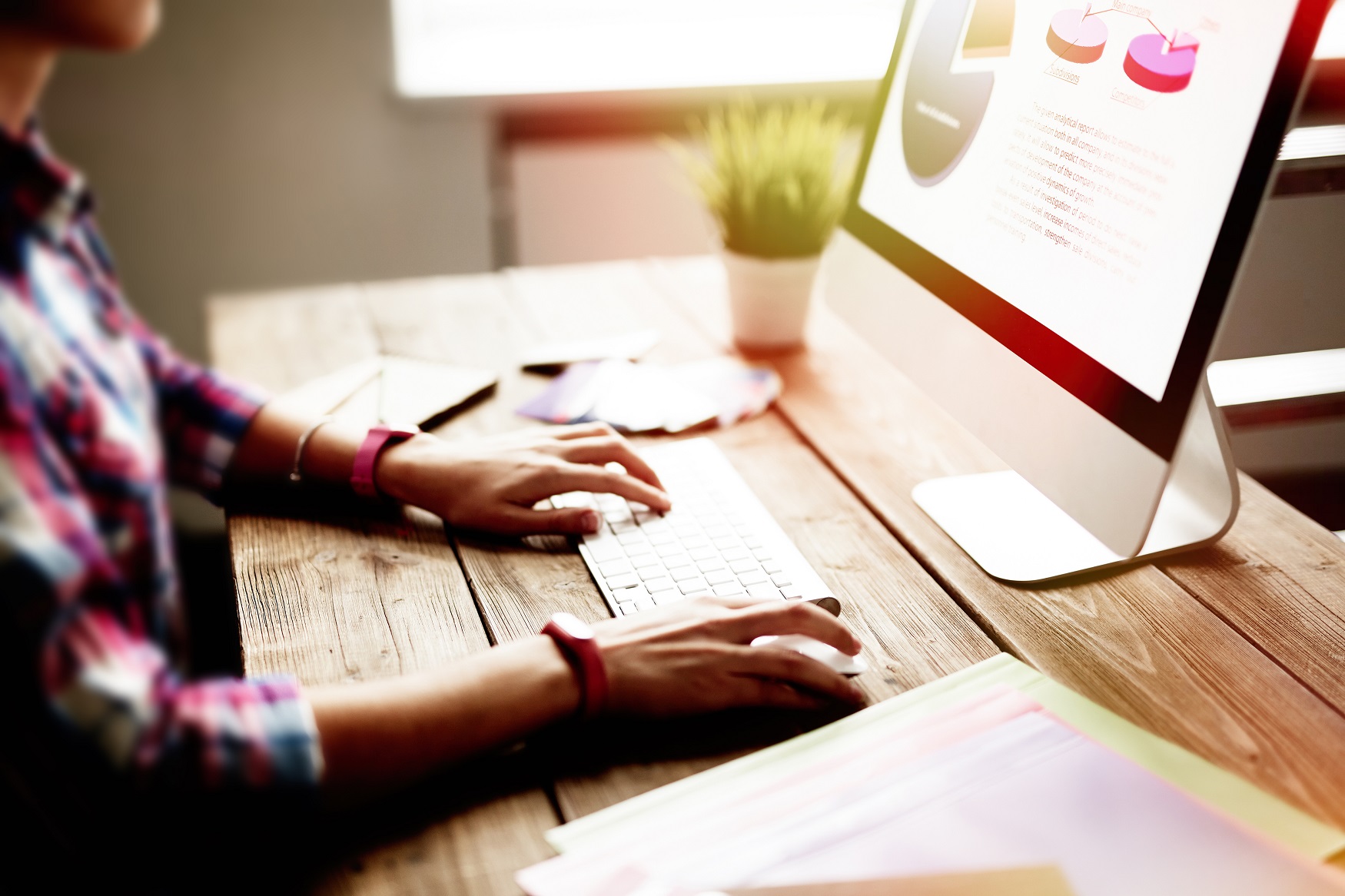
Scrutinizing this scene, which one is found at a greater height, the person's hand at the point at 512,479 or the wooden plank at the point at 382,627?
the person's hand at the point at 512,479

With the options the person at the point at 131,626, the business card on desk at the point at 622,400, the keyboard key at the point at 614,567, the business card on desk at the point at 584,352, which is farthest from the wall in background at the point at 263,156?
the keyboard key at the point at 614,567

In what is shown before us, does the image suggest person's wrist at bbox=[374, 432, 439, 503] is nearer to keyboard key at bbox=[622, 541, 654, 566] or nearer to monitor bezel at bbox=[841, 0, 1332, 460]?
keyboard key at bbox=[622, 541, 654, 566]

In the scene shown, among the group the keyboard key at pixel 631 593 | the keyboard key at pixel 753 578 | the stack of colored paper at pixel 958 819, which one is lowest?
the keyboard key at pixel 631 593

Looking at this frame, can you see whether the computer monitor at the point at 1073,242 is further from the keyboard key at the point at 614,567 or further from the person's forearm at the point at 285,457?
the person's forearm at the point at 285,457

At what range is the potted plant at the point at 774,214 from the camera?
1204mm

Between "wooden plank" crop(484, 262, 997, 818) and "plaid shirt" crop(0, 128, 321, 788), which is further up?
"plaid shirt" crop(0, 128, 321, 788)

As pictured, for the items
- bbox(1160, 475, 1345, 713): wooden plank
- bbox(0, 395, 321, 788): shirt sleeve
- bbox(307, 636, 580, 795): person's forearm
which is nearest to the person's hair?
bbox(0, 395, 321, 788): shirt sleeve

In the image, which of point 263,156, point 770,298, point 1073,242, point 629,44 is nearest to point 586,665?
point 1073,242

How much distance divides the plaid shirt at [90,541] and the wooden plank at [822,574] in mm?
171

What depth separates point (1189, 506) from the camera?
86cm

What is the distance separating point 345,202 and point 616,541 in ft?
4.90

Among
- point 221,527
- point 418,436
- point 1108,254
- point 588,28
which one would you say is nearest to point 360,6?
point 588,28

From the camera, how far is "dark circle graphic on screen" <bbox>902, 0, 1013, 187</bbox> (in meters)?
0.91

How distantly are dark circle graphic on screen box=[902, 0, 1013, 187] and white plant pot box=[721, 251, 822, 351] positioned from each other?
0.24 meters
